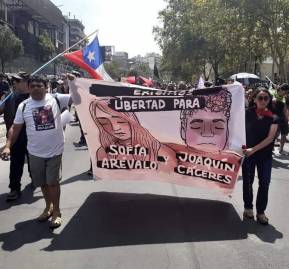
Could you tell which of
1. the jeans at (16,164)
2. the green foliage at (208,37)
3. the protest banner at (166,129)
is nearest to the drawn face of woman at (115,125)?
the protest banner at (166,129)

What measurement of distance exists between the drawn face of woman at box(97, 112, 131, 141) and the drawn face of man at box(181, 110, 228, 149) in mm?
719

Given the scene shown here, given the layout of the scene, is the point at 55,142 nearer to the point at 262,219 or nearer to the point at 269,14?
the point at 262,219

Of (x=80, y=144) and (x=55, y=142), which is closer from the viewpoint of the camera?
(x=55, y=142)

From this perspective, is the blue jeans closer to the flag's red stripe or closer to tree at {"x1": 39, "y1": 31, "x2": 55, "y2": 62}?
the flag's red stripe

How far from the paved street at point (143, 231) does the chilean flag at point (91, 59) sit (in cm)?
323

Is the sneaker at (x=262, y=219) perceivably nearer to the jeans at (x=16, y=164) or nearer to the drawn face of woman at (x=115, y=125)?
the drawn face of woman at (x=115, y=125)

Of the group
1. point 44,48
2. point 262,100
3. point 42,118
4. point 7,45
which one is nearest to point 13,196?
point 42,118

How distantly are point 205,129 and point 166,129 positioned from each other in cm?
49

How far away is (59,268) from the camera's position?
4.70 meters

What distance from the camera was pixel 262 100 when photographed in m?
6.11

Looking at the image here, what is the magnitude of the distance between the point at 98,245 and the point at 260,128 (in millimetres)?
2318

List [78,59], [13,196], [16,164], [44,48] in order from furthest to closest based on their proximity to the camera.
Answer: [44,48], [78,59], [16,164], [13,196]

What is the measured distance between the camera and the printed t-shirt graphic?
5.84 m

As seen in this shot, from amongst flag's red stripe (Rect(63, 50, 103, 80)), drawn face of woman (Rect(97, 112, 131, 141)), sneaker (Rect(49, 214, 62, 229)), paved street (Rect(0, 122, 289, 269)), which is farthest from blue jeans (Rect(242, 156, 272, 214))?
flag's red stripe (Rect(63, 50, 103, 80))
